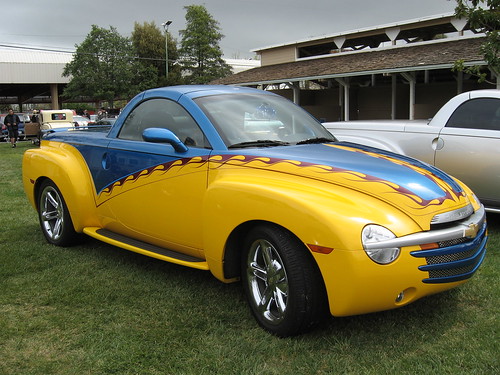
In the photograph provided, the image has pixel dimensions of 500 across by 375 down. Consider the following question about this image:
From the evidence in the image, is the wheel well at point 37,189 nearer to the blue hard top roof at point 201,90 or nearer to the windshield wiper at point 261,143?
the blue hard top roof at point 201,90

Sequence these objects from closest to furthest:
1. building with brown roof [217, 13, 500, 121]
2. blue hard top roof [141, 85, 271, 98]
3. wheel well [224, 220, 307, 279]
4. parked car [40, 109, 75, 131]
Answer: wheel well [224, 220, 307, 279]
blue hard top roof [141, 85, 271, 98]
building with brown roof [217, 13, 500, 121]
parked car [40, 109, 75, 131]

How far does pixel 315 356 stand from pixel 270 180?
109cm

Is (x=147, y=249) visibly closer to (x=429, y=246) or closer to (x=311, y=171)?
(x=311, y=171)

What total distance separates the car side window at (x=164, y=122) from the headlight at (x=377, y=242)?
1475mm

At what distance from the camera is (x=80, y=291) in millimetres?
4012

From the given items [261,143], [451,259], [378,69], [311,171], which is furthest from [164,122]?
[378,69]

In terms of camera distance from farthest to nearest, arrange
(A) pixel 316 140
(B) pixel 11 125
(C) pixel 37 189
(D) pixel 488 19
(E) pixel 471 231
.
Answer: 1. (B) pixel 11 125
2. (D) pixel 488 19
3. (C) pixel 37 189
4. (A) pixel 316 140
5. (E) pixel 471 231

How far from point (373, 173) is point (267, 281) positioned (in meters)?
0.96

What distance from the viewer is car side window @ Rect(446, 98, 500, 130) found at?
5.56 m

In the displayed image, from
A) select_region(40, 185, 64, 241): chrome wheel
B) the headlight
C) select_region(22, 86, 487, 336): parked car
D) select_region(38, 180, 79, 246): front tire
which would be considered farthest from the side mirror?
select_region(40, 185, 64, 241): chrome wheel

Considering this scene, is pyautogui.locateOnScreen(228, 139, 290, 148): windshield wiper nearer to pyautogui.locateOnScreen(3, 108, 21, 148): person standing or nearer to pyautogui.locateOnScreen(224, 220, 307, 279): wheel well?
pyautogui.locateOnScreen(224, 220, 307, 279): wheel well

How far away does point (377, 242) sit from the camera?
2668 mm

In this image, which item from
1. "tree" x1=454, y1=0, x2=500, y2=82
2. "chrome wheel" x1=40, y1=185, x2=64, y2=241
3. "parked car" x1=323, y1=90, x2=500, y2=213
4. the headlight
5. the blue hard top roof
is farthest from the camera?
"tree" x1=454, y1=0, x2=500, y2=82

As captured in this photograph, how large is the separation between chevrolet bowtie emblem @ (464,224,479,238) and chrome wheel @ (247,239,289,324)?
1.11 metres
